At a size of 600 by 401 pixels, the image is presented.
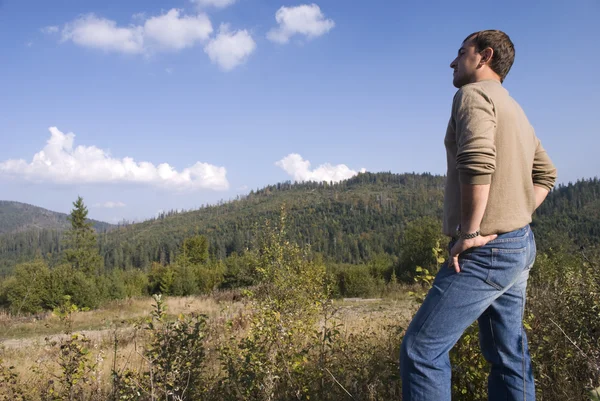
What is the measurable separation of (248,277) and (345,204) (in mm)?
171181

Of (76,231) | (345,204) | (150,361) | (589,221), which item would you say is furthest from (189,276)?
(345,204)

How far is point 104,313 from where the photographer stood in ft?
77.4

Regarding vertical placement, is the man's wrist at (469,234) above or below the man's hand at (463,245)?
above

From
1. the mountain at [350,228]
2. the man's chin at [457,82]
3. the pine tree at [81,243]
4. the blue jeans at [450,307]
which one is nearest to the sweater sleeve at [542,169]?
the blue jeans at [450,307]

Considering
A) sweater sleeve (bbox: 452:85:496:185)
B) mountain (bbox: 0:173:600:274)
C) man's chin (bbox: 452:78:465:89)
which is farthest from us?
mountain (bbox: 0:173:600:274)

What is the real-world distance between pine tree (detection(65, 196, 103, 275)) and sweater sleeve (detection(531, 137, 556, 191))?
46.1 meters

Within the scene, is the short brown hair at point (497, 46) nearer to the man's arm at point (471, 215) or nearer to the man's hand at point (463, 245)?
the man's arm at point (471, 215)

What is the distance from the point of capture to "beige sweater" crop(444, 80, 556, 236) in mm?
1661

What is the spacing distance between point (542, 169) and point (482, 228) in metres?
0.80

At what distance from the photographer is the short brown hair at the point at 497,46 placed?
1932 mm

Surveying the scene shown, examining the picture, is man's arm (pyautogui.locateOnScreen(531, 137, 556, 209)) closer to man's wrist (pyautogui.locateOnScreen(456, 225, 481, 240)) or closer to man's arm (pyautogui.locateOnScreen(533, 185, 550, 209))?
man's arm (pyautogui.locateOnScreen(533, 185, 550, 209))

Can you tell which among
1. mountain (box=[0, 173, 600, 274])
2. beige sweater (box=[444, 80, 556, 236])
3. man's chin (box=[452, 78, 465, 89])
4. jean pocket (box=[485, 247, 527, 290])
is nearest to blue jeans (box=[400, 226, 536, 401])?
jean pocket (box=[485, 247, 527, 290])

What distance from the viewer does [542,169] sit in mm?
2242

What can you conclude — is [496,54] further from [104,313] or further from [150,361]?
[104,313]
